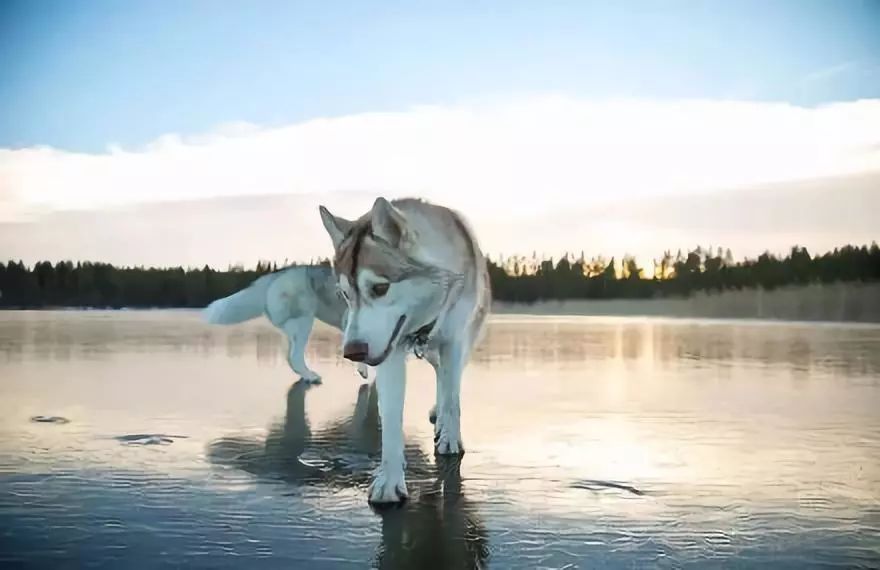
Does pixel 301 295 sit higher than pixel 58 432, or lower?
higher

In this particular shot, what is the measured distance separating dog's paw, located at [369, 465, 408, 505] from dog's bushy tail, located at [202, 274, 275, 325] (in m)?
3.61

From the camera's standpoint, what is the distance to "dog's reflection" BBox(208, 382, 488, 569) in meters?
2.04

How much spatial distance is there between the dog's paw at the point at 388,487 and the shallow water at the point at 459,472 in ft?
0.17

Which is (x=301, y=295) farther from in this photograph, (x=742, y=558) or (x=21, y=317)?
(x=21, y=317)

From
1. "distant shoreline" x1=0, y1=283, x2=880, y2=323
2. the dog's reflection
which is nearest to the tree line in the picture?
"distant shoreline" x1=0, y1=283, x2=880, y2=323

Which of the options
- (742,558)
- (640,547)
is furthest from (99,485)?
(742,558)

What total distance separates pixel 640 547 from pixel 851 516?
696 millimetres

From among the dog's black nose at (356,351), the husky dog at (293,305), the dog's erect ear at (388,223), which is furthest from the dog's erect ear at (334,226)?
the husky dog at (293,305)

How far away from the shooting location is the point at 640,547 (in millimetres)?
2051

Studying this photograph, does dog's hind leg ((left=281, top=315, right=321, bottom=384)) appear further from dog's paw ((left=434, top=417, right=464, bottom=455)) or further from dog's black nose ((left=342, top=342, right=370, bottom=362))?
dog's black nose ((left=342, top=342, right=370, bottom=362))

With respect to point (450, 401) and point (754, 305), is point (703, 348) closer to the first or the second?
point (754, 305)

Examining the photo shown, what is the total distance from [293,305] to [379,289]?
3463mm

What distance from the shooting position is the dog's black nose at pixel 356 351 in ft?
7.63

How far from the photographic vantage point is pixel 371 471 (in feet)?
9.57
